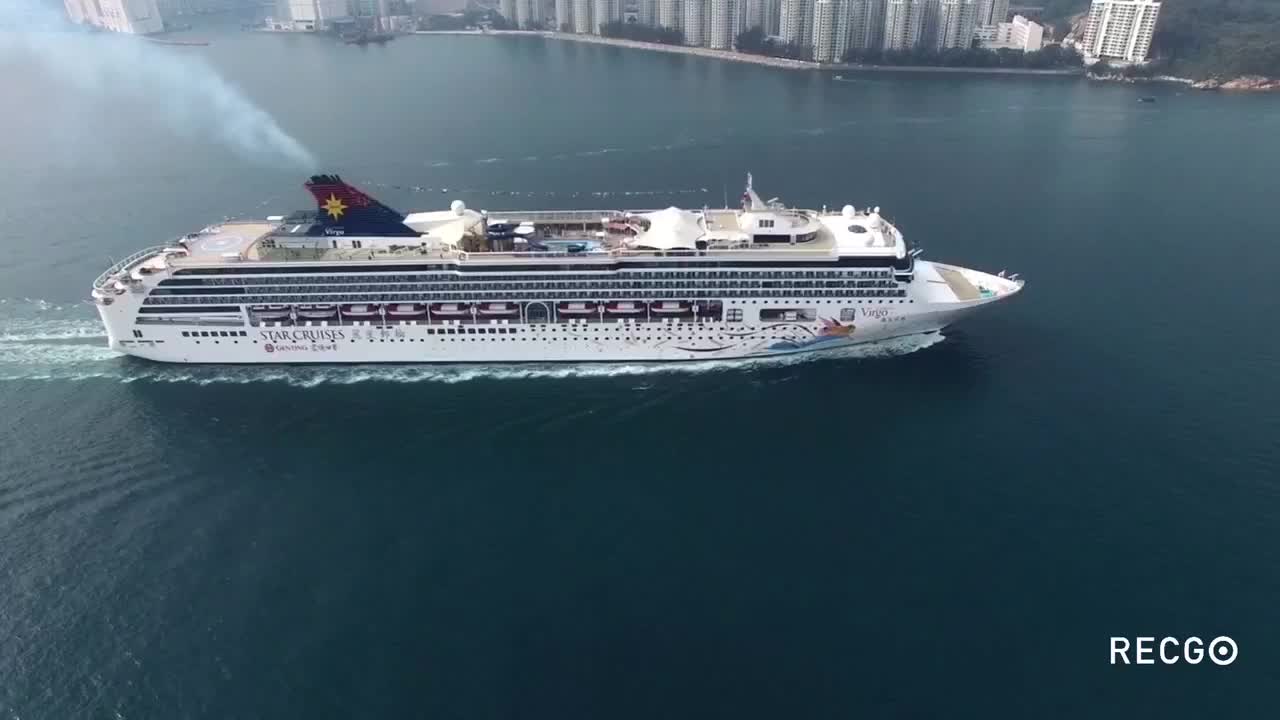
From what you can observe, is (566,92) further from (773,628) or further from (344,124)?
(773,628)

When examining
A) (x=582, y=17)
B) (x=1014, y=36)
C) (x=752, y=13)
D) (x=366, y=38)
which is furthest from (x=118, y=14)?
(x=1014, y=36)

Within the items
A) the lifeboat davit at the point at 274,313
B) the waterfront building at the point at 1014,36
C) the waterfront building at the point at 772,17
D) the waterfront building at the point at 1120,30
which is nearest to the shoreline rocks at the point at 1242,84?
the waterfront building at the point at 1120,30

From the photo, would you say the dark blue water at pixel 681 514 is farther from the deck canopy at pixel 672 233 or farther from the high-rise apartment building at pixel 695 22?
the high-rise apartment building at pixel 695 22

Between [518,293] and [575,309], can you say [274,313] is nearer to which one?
[518,293]

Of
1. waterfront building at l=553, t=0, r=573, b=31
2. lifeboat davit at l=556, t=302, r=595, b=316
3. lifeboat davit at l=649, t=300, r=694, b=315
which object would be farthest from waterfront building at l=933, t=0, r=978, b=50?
lifeboat davit at l=556, t=302, r=595, b=316

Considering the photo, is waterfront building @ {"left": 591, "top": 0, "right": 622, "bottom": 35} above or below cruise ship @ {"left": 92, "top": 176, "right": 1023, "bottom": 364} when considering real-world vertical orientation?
above

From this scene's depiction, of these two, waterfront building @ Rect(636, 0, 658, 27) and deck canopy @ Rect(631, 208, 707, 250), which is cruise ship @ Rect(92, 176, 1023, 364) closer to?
deck canopy @ Rect(631, 208, 707, 250)

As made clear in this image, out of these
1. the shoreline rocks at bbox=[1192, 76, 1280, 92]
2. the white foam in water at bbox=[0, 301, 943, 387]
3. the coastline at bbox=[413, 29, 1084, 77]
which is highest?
the coastline at bbox=[413, 29, 1084, 77]

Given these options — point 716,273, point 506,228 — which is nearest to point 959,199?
point 716,273
